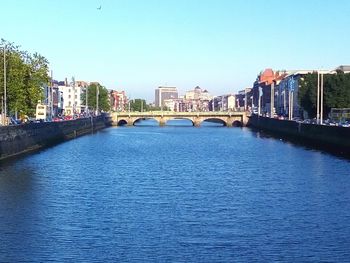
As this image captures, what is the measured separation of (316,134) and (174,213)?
56432 millimetres

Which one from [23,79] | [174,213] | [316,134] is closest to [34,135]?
[23,79]

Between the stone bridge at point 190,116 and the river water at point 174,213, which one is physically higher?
the stone bridge at point 190,116

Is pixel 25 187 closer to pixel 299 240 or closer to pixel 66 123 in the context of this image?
pixel 299 240

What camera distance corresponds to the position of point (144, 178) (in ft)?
135

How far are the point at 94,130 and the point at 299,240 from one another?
11229 centimetres

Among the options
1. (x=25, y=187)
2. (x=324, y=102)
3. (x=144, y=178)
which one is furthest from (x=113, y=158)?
(x=324, y=102)

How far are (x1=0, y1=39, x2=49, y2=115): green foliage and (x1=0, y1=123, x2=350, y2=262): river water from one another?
22300 mm

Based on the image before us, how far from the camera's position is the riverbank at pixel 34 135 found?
182 ft

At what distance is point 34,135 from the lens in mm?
70375

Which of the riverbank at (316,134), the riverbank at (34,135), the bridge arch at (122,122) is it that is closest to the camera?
the riverbank at (34,135)

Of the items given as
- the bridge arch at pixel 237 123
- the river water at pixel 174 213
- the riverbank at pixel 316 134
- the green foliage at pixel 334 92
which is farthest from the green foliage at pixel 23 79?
the bridge arch at pixel 237 123

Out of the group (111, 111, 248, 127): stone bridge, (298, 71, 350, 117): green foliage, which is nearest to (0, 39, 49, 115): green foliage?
(298, 71, 350, 117): green foliage

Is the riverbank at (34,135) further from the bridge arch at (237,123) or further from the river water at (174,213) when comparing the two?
the bridge arch at (237,123)

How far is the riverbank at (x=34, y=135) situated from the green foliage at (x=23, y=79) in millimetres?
3020
